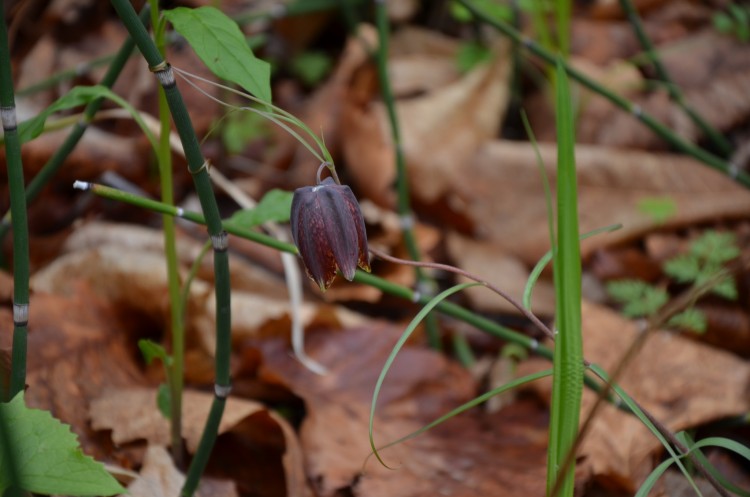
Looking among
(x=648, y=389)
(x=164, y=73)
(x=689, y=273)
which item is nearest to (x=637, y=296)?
(x=689, y=273)

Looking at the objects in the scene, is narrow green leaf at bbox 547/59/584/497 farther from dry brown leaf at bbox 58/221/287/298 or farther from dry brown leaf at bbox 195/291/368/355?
dry brown leaf at bbox 58/221/287/298

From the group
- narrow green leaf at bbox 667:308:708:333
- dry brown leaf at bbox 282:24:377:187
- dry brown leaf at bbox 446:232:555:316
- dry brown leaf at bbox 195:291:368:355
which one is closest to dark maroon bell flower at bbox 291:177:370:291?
dry brown leaf at bbox 195:291:368:355

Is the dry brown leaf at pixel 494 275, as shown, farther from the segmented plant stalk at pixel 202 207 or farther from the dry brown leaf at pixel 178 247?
the segmented plant stalk at pixel 202 207

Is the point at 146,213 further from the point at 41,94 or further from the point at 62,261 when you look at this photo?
the point at 41,94

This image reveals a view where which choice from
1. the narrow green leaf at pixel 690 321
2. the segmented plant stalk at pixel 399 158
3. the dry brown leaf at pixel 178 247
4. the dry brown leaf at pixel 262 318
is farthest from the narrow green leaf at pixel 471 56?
the narrow green leaf at pixel 690 321

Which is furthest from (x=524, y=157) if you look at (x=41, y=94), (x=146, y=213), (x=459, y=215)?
(x=41, y=94)

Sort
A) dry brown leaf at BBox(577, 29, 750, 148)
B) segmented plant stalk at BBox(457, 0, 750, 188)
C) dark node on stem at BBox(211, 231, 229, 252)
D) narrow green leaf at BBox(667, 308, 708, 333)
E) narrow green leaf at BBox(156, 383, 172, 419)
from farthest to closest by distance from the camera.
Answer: dry brown leaf at BBox(577, 29, 750, 148), narrow green leaf at BBox(667, 308, 708, 333), segmented plant stalk at BBox(457, 0, 750, 188), narrow green leaf at BBox(156, 383, 172, 419), dark node on stem at BBox(211, 231, 229, 252)
